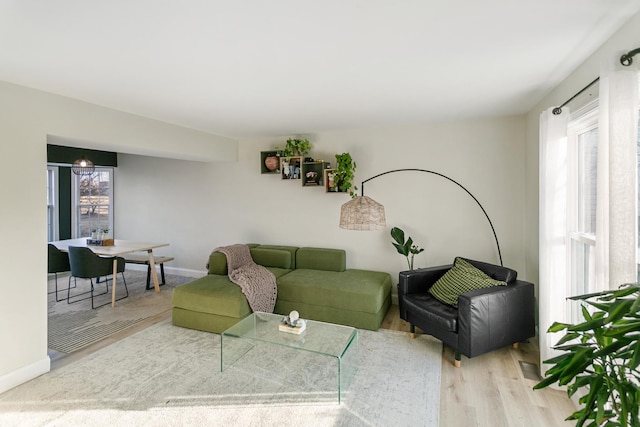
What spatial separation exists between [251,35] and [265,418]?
7.88ft

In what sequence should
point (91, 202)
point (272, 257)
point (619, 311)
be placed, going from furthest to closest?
1. point (91, 202)
2. point (272, 257)
3. point (619, 311)

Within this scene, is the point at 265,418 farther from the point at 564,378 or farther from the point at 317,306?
the point at 564,378

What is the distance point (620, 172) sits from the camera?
153cm

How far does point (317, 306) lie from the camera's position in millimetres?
3607

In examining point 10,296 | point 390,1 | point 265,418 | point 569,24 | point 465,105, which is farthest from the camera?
point 465,105

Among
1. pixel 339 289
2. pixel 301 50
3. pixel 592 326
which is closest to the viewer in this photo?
pixel 592 326

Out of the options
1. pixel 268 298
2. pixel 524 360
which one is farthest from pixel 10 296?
pixel 524 360

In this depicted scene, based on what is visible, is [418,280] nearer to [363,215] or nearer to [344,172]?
[363,215]

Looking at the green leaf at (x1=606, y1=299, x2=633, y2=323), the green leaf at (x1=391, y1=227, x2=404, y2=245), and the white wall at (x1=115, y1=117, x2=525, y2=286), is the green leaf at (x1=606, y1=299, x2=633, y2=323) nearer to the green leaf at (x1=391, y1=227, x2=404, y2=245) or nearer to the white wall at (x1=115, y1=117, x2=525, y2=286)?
the green leaf at (x1=391, y1=227, x2=404, y2=245)

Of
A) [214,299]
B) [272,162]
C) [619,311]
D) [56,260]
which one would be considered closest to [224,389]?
[214,299]

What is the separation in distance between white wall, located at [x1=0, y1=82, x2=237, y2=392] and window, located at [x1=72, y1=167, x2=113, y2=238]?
408 centimetres

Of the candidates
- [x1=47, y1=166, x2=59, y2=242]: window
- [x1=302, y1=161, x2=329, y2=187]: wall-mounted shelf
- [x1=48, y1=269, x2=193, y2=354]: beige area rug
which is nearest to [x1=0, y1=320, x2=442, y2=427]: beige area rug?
[x1=48, y1=269, x2=193, y2=354]: beige area rug

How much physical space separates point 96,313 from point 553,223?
4.99m

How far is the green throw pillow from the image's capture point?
2.98m
